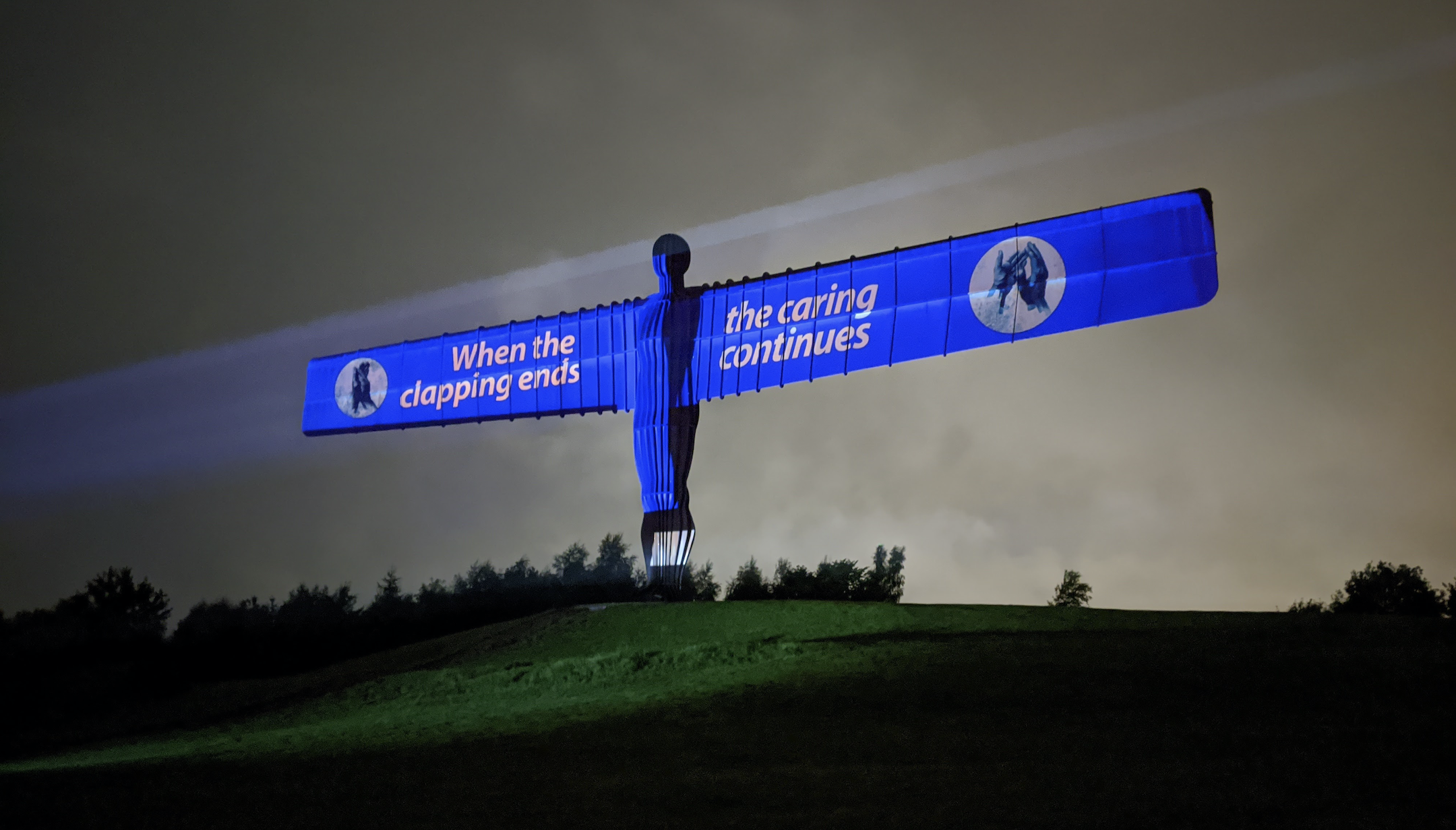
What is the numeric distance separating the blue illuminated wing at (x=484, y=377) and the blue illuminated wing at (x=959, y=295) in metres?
2.32

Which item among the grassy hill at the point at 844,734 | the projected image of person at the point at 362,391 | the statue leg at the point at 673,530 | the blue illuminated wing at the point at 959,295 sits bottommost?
the grassy hill at the point at 844,734

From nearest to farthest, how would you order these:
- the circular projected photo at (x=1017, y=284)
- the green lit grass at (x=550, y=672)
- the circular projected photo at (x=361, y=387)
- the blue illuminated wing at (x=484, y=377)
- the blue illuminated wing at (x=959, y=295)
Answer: the green lit grass at (x=550, y=672), the blue illuminated wing at (x=959, y=295), the circular projected photo at (x=1017, y=284), the blue illuminated wing at (x=484, y=377), the circular projected photo at (x=361, y=387)

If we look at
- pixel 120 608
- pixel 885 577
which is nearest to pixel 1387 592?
pixel 885 577

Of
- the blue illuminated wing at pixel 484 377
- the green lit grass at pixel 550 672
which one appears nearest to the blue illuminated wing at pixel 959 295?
the blue illuminated wing at pixel 484 377

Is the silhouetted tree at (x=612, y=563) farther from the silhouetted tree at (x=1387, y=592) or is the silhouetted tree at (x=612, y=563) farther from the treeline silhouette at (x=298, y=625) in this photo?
the silhouetted tree at (x=1387, y=592)

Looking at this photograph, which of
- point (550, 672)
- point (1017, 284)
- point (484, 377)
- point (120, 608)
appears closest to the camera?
point (550, 672)

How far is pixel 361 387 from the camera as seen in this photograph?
26672mm

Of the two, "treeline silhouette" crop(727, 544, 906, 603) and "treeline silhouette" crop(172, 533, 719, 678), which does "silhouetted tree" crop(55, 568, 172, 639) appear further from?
"treeline silhouette" crop(727, 544, 906, 603)

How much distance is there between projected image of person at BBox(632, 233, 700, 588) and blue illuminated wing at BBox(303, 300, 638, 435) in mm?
749

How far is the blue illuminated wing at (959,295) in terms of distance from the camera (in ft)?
63.0

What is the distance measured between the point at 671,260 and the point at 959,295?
599cm

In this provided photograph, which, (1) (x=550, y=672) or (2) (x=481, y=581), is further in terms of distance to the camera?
(2) (x=481, y=581)

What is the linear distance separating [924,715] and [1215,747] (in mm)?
3136

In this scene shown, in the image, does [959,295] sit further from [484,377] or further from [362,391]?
[362,391]
